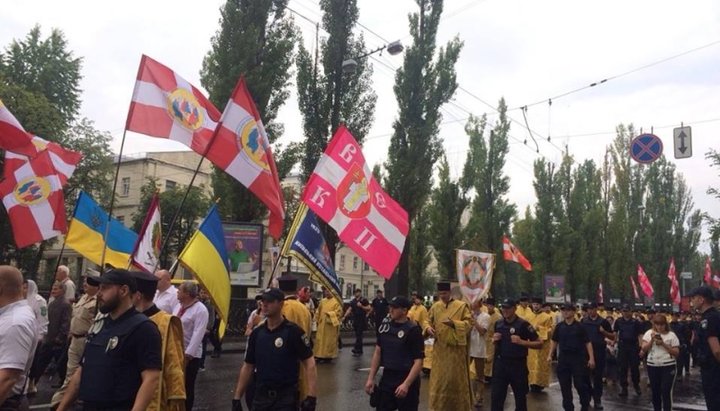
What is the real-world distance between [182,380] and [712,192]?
19299 millimetres

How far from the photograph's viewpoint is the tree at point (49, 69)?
38406 millimetres

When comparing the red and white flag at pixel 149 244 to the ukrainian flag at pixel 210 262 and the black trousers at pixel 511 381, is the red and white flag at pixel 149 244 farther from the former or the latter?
Result: the black trousers at pixel 511 381

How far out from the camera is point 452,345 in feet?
28.4

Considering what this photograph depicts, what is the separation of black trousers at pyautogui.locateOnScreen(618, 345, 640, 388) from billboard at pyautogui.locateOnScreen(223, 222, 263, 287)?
1126 centimetres

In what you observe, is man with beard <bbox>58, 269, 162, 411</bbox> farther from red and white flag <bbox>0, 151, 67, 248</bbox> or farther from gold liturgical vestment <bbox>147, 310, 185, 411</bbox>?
red and white flag <bbox>0, 151, 67, 248</bbox>

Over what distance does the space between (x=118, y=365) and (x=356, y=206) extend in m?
6.58

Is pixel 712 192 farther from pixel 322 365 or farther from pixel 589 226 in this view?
pixel 589 226

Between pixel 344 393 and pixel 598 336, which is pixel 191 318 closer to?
pixel 344 393

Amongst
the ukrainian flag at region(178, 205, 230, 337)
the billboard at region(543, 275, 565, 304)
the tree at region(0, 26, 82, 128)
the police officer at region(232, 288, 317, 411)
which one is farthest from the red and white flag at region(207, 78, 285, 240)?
the tree at region(0, 26, 82, 128)

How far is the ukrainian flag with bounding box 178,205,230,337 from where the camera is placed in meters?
7.25

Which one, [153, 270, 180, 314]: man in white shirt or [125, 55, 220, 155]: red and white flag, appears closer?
[153, 270, 180, 314]: man in white shirt

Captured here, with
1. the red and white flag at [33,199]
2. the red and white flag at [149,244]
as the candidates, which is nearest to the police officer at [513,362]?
the red and white flag at [149,244]

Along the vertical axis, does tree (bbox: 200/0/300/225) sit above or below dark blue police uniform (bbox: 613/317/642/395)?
above

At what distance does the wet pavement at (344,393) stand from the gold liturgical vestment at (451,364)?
2034 millimetres
